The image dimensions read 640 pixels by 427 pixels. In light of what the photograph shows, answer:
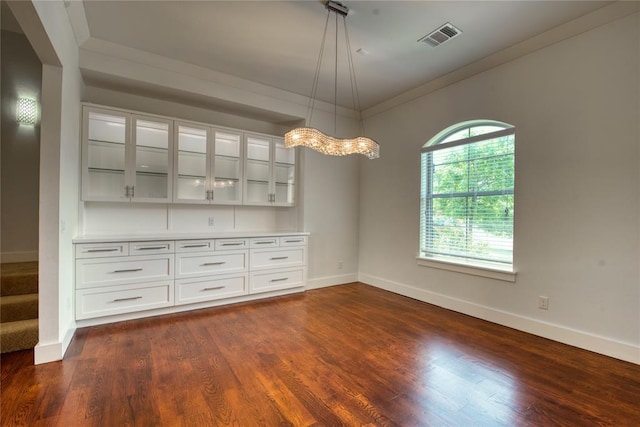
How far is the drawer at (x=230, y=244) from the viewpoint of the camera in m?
3.76

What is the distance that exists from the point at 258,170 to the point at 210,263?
155 centimetres

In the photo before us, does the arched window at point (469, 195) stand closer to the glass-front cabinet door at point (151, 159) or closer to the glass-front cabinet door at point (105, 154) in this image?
the glass-front cabinet door at point (151, 159)

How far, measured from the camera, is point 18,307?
2.70 metres

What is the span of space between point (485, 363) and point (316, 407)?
4.89 ft

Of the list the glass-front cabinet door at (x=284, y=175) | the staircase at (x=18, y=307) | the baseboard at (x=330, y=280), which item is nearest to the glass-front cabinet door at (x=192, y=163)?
the glass-front cabinet door at (x=284, y=175)

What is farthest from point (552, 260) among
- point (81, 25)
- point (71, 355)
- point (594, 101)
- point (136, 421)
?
point (81, 25)

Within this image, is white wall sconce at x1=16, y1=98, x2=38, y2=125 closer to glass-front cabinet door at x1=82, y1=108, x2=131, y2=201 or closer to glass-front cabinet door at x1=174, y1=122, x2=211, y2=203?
glass-front cabinet door at x1=82, y1=108, x2=131, y2=201

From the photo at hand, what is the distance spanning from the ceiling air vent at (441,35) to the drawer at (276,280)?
3.31 m

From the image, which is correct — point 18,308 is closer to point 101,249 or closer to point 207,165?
point 101,249

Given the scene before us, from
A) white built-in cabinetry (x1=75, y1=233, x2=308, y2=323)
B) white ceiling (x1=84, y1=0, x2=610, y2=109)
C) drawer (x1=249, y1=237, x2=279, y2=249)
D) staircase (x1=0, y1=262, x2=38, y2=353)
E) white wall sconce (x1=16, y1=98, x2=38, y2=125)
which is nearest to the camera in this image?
staircase (x1=0, y1=262, x2=38, y2=353)

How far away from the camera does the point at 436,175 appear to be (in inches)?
160

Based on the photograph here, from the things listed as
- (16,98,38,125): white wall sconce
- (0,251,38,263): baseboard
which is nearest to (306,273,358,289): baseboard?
(0,251,38,263): baseboard

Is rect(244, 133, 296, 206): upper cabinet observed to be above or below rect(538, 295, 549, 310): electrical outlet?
above

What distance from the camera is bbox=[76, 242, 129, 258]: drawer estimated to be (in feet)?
9.80
